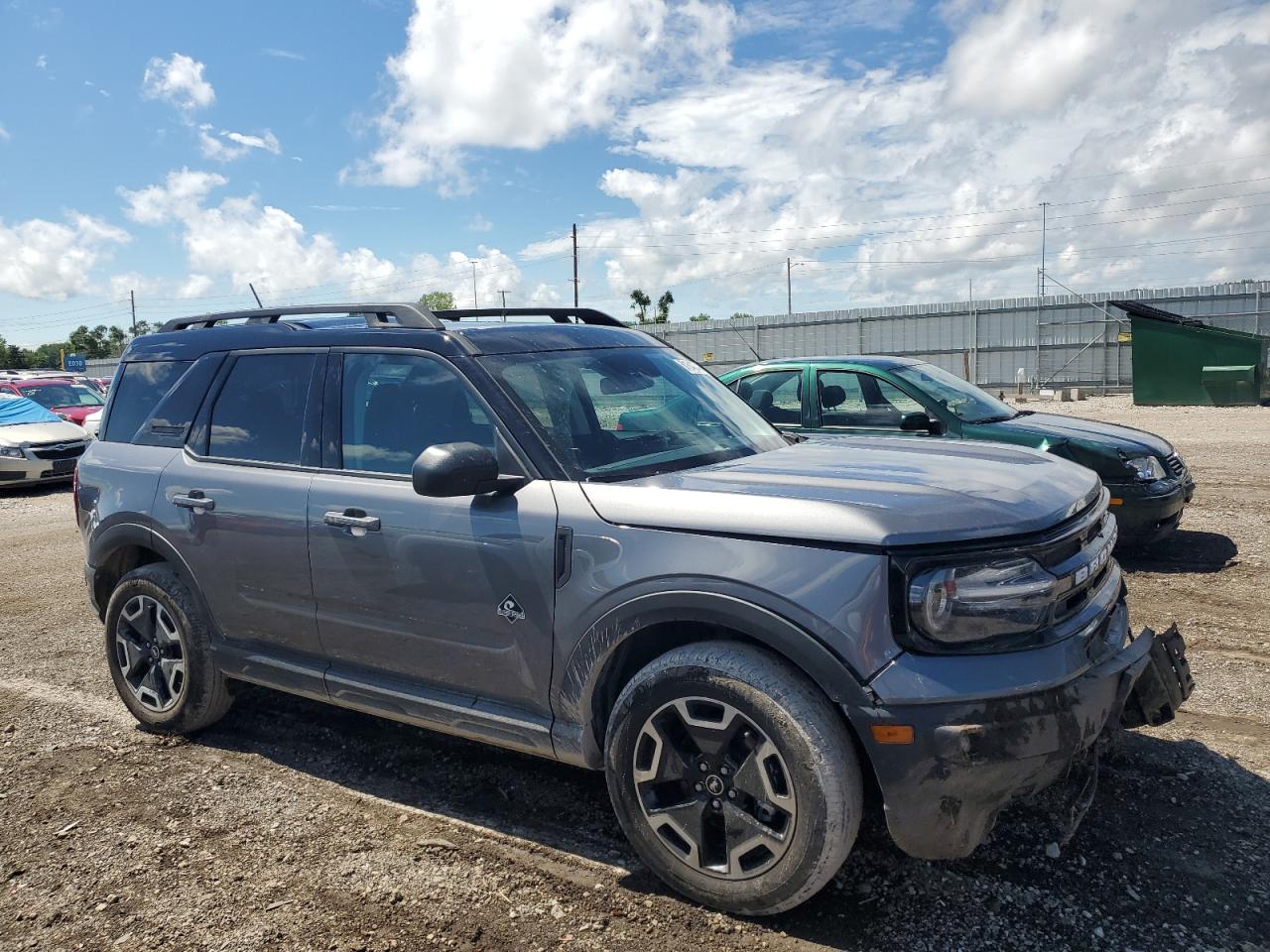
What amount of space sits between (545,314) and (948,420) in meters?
4.17

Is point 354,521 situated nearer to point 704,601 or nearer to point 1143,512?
point 704,601

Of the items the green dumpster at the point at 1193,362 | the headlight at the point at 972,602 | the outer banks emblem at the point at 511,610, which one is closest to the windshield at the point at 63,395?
the outer banks emblem at the point at 511,610

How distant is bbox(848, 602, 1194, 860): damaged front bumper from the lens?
8.25 ft

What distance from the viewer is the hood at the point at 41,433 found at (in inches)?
548

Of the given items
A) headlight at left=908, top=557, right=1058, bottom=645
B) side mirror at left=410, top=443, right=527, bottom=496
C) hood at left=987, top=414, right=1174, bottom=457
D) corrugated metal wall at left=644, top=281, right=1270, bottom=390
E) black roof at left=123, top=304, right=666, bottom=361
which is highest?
corrugated metal wall at left=644, top=281, right=1270, bottom=390

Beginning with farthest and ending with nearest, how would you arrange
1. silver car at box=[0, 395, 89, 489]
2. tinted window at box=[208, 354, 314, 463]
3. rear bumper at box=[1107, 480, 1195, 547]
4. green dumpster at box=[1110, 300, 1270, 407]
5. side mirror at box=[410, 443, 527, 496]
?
1. green dumpster at box=[1110, 300, 1270, 407]
2. silver car at box=[0, 395, 89, 489]
3. rear bumper at box=[1107, 480, 1195, 547]
4. tinted window at box=[208, 354, 314, 463]
5. side mirror at box=[410, 443, 527, 496]

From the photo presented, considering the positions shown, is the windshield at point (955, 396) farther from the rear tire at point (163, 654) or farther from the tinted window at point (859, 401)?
the rear tire at point (163, 654)

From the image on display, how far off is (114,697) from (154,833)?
185 centimetres

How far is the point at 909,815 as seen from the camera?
8.52 feet

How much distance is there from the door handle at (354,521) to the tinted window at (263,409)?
42 cm

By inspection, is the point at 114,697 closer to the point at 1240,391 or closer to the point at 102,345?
the point at 1240,391

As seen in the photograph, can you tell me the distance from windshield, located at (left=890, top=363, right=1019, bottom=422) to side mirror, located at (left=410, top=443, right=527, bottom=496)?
5294 millimetres

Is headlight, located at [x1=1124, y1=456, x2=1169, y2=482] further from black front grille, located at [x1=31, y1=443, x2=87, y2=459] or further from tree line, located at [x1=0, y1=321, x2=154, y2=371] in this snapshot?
tree line, located at [x1=0, y1=321, x2=154, y2=371]

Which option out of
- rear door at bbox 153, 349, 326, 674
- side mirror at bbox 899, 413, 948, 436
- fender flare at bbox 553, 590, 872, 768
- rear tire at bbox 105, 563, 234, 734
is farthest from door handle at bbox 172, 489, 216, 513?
side mirror at bbox 899, 413, 948, 436
